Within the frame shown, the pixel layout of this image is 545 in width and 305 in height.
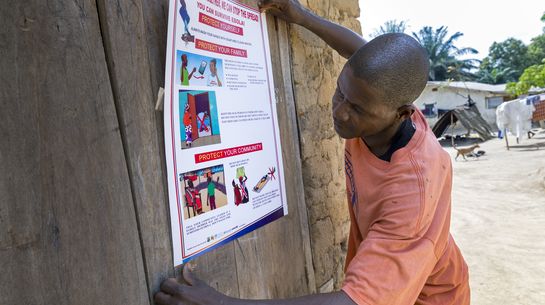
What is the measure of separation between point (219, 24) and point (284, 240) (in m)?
1.01

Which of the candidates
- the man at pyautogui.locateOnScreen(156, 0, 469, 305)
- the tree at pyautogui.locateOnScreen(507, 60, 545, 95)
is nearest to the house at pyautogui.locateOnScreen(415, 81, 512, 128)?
the tree at pyautogui.locateOnScreen(507, 60, 545, 95)

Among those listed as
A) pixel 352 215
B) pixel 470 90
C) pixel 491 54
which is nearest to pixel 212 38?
pixel 352 215

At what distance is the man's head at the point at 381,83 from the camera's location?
136 cm

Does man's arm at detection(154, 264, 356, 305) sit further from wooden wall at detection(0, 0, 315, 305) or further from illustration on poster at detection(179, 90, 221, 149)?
illustration on poster at detection(179, 90, 221, 149)

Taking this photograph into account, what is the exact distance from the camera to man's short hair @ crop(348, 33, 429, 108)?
1.35 metres

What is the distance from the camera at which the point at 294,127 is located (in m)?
2.06

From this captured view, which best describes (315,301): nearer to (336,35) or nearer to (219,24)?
(219,24)

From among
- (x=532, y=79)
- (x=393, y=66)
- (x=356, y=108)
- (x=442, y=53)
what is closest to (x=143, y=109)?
(x=356, y=108)

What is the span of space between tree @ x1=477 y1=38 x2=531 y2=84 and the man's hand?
41.9m

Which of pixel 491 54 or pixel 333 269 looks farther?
pixel 491 54

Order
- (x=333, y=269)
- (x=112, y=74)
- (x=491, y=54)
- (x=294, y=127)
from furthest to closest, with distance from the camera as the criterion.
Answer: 1. (x=491, y=54)
2. (x=333, y=269)
3. (x=294, y=127)
4. (x=112, y=74)

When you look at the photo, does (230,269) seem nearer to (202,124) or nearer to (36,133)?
(202,124)

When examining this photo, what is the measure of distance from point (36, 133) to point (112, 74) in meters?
0.27

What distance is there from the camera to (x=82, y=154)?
104 centimetres
